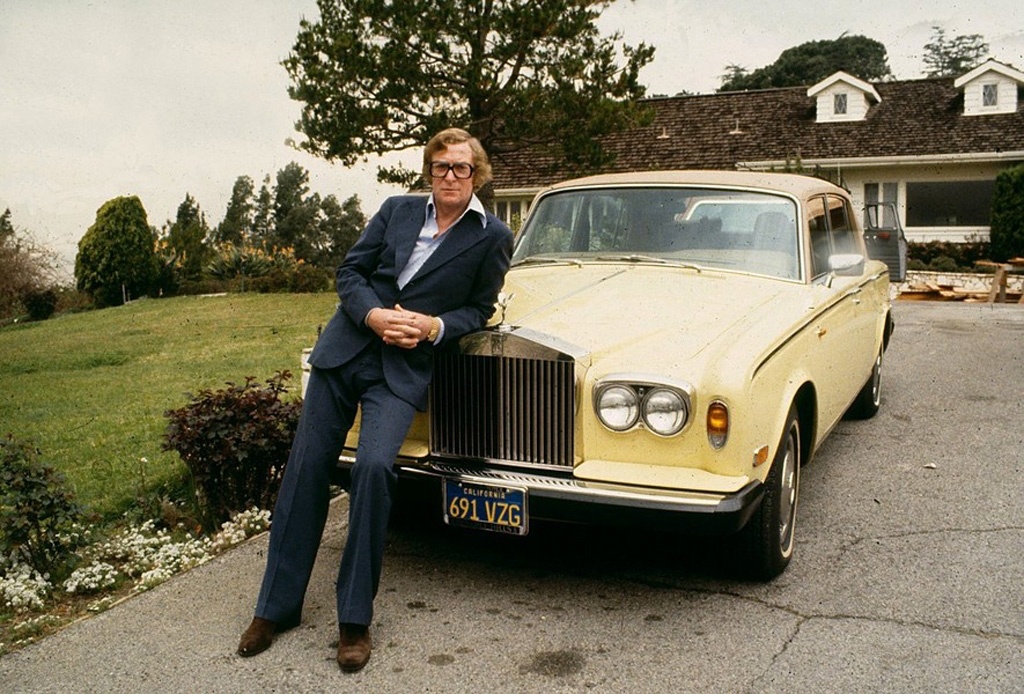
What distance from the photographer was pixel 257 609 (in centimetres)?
373

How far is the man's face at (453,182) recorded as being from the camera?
3.99m

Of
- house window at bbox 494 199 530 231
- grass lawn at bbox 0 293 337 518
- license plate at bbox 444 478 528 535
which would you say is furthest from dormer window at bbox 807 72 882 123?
license plate at bbox 444 478 528 535

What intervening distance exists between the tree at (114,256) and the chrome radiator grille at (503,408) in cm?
2110

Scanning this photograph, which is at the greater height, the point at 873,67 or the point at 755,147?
the point at 873,67

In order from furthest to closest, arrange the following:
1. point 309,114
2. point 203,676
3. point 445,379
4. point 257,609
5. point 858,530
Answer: point 309,114, point 858,530, point 445,379, point 257,609, point 203,676

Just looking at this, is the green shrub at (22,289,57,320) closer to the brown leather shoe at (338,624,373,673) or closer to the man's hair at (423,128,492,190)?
the man's hair at (423,128,492,190)

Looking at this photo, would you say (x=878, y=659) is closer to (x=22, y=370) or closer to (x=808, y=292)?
(x=808, y=292)

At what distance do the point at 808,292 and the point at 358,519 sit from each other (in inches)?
108

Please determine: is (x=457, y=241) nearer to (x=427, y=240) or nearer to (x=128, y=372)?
(x=427, y=240)

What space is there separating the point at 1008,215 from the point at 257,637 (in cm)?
2527

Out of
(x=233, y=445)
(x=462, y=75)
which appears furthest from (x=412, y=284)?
(x=462, y=75)

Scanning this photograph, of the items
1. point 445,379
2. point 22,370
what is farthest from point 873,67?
point 445,379

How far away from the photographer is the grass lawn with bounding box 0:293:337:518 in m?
6.45

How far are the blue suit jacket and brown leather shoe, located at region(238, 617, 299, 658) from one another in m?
1.01
